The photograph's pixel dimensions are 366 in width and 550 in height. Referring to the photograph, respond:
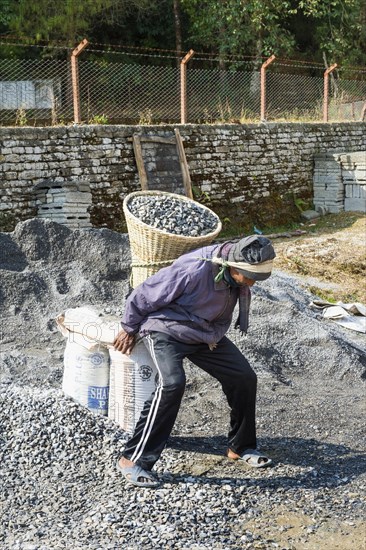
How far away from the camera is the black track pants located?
4.56 m

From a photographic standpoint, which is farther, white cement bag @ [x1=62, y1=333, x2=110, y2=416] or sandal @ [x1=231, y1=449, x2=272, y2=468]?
white cement bag @ [x1=62, y1=333, x2=110, y2=416]

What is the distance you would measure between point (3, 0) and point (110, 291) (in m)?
13.3

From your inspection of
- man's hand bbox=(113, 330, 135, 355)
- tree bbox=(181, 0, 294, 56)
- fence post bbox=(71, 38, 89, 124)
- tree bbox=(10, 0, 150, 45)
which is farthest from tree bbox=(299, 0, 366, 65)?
man's hand bbox=(113, 330, 135, 355)

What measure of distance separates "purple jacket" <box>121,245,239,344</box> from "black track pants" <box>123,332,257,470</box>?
10 cm

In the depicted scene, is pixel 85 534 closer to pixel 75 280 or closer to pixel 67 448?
pixel 67 448

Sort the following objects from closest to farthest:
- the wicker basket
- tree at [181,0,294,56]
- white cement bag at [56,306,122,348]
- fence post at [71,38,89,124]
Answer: white cement bag at [56,306,122,348], the wicker basket, fence post at [71,38,89,124], tree at [181,0,294,56]

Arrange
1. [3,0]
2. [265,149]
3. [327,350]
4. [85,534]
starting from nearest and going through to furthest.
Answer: [85,534] < [327,350] < [265,149] < [3,0]

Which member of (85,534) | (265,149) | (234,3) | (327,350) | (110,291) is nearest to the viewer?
(85,534)

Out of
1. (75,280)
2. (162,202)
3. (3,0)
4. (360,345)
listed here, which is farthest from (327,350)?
(3,0)

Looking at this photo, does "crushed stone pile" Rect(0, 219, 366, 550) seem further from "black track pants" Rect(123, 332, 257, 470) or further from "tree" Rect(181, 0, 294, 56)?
"tree" Rect(181, 0, 294, 56)

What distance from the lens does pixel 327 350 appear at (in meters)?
7.52

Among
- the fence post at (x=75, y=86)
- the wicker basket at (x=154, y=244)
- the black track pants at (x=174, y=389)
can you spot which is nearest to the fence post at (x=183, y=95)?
the fence post at (x=75, y=86)

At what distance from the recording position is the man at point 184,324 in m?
4.54

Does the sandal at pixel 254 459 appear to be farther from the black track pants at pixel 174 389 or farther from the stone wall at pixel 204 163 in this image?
the stone wall at pixel 204 163
